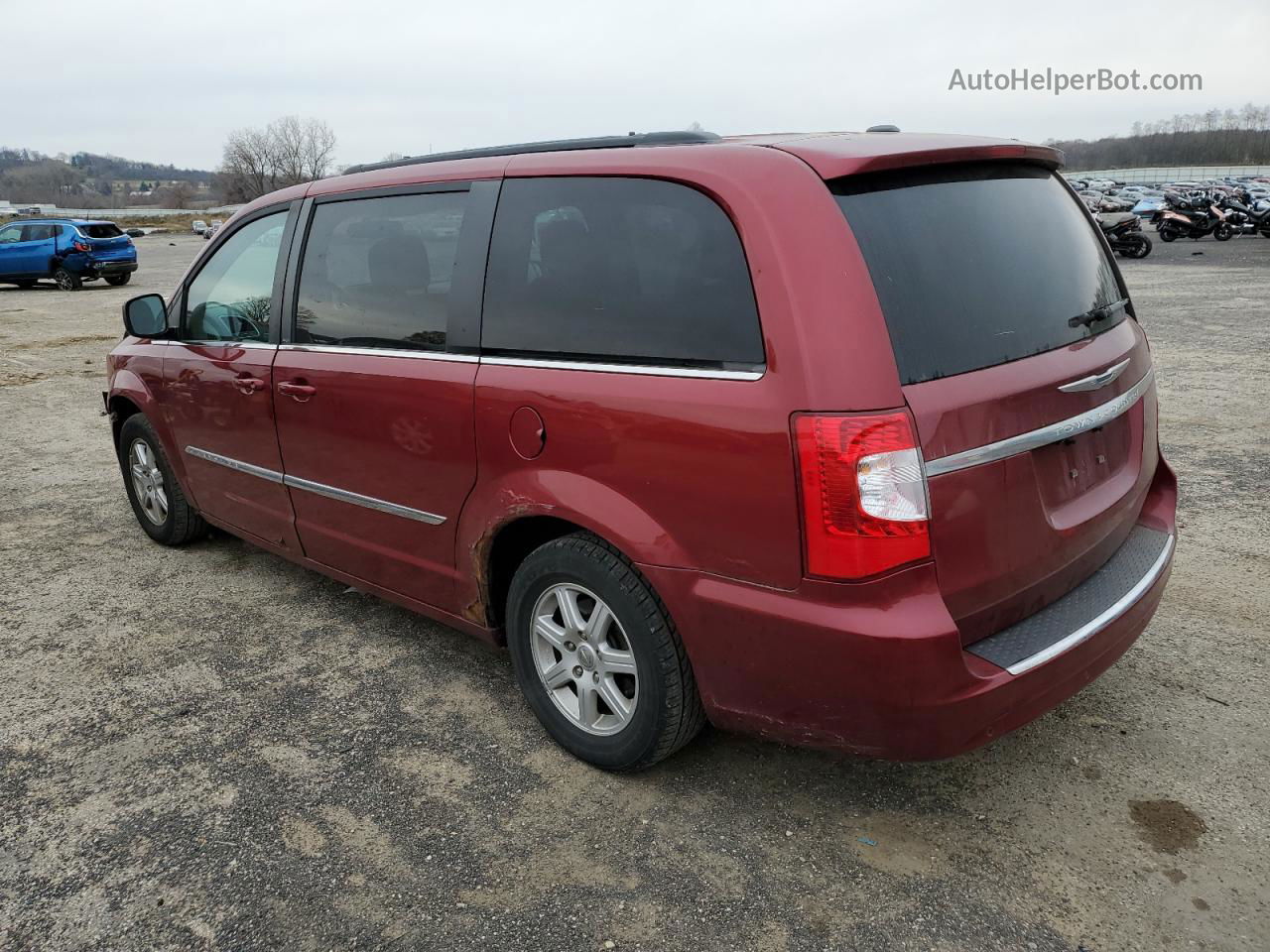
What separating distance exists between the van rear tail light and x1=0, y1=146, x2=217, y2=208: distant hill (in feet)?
316

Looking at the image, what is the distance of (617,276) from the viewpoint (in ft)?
8.59

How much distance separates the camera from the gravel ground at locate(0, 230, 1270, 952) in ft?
7.54

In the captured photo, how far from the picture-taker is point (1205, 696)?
3.17 m

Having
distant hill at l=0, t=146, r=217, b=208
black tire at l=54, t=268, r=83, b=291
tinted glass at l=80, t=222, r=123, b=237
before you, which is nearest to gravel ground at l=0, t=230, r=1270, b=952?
tinted glass at l=80, t=222, r=123, b=237

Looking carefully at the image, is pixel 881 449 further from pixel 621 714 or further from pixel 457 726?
pixel 457 726

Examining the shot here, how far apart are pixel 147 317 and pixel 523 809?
122 inches

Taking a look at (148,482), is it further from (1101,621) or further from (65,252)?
(65,252)

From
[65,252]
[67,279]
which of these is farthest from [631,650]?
[67,279]

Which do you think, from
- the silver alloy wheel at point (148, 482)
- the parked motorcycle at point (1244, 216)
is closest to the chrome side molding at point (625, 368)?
the silver alloy wheel at point (148, 482)

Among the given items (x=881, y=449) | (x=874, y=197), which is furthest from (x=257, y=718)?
(x=874, y=197)

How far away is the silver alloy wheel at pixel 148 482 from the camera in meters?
4.91

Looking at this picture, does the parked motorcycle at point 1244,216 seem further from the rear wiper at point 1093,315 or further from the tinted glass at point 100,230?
the tinted glass at point 100,230

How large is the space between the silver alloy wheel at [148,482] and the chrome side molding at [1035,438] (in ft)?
13.4

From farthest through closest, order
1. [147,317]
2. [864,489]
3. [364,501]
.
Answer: [147,317]
[364,501]
[864,489]
